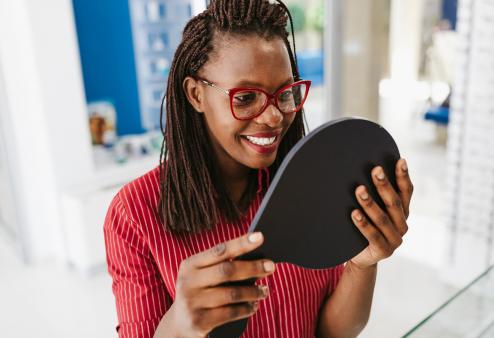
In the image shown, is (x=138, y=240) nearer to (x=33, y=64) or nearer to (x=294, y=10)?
(x=33, y=64)

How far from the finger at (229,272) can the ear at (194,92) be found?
328mm

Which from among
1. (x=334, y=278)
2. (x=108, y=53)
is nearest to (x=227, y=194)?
(x=334, y=278)

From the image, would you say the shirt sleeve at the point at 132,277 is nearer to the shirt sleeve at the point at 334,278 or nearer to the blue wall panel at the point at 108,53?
the shirt sleeve at the point at 334,278

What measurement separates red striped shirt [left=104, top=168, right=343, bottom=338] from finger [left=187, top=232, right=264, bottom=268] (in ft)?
0.93

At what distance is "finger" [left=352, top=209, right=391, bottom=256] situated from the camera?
0.64 m

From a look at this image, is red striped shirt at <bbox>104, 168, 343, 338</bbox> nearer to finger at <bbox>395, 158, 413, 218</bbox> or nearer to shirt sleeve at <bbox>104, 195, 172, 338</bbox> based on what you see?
shirt sleeve at <bbox>104, 195, 172, 338</bbox>

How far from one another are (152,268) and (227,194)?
0.60 ft

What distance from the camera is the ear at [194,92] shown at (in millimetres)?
789

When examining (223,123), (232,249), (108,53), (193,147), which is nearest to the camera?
(232,249)

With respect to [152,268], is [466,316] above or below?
below

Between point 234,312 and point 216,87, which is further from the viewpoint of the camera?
point 216,87

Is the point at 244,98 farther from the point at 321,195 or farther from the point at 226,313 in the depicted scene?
the point at 226,313

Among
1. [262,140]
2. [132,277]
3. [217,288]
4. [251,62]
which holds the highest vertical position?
[251,62]

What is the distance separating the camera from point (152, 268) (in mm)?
826
